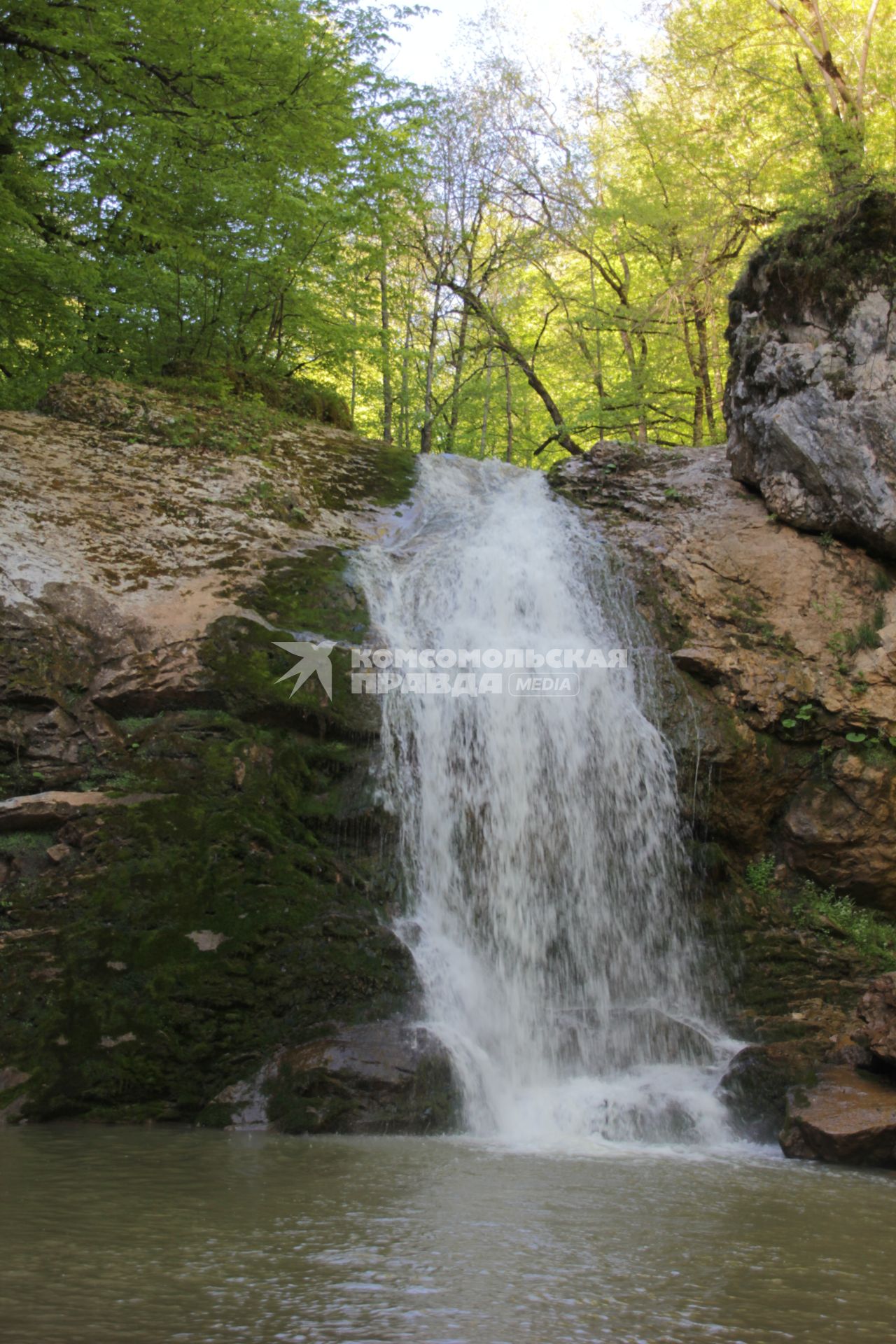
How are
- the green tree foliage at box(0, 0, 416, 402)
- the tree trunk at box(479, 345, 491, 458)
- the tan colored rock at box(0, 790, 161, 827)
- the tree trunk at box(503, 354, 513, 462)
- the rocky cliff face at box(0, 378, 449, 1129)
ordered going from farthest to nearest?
the tree trunk at box(503, 354, 513, 462)
the tree trunk at box(479, 345, 491, 458)
the green tree foliage at box(0, 0, 416, 402)
the tan colored rock at box(0, 790, 161, 827)
the rocky cliff face at box(0, 378, 449, 1129)

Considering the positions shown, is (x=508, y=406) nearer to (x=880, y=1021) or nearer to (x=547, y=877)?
(x=547, y=877)

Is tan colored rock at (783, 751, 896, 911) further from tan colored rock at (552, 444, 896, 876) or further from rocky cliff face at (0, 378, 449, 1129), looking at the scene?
rocky cliff face at (0, 378, 449, 1129)

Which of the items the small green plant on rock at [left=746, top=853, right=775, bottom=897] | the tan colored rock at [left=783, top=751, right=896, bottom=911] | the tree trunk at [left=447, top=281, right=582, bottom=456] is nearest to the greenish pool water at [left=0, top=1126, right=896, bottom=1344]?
the small green plant on rock at [left=746, top=853, right=775, bottom=897]

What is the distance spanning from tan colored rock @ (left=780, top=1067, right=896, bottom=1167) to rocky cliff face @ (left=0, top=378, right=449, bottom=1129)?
2048mm

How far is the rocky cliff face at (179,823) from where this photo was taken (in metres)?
5.70

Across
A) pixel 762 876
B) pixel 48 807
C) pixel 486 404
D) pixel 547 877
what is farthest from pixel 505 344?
pixel 48 807

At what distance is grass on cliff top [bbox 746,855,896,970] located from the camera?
7.70 metres

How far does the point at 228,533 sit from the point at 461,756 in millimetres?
3263

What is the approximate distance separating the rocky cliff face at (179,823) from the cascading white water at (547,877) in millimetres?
366

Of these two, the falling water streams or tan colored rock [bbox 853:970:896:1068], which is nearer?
the falling water streams

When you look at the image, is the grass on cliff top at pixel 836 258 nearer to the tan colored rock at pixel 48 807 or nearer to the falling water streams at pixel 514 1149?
the falling water streams at pixel 514 1149

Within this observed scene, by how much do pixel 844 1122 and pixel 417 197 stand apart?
44.6 ft

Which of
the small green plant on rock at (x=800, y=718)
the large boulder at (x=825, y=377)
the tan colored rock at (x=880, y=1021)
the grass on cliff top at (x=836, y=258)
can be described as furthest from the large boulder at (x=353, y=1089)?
the grass on cliff top at (x=836, y=258)

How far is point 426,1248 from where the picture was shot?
10.4 ft
